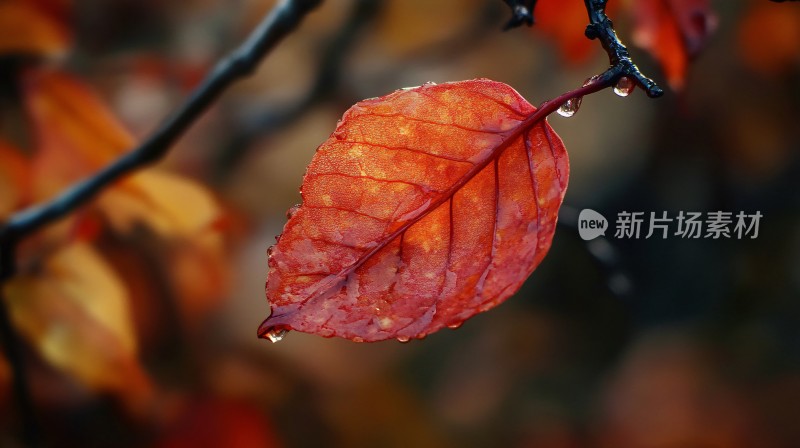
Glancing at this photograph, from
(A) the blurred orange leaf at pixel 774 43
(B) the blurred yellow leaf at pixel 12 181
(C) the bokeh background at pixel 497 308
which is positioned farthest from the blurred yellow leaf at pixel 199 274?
(A) the blurred orange leaf at pixel 774 43

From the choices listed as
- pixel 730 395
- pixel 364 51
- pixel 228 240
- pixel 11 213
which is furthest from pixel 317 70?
pixel 730 395

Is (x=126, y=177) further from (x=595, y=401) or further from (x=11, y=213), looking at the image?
(x=595, y=401)

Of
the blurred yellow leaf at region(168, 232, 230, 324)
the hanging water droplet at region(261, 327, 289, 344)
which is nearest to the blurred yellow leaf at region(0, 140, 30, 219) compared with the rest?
the blurred yellow leaf at region(168, 232, 230, 324)

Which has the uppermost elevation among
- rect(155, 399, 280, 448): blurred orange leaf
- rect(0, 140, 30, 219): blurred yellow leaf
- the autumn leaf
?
rect(0, 140, 30, 219): blurred yellow leaf

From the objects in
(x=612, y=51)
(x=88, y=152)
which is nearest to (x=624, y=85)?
(x=612, y=51)

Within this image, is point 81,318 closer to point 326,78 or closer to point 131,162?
point 131,162

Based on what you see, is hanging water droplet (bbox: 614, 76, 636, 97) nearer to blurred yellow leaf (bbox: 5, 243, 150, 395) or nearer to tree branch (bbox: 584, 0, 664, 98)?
tree branch (bbox: 584, 0, 664, 98)

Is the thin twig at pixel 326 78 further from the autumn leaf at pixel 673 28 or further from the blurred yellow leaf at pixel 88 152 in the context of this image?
the autumn leaf at pixel 673 28
